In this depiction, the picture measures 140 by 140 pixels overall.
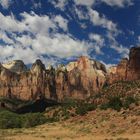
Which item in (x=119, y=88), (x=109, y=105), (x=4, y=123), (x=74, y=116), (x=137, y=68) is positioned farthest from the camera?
(x=137, y=68)

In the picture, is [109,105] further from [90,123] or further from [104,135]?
[104,135]

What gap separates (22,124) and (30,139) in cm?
5389

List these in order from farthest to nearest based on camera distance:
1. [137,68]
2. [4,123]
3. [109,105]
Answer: [137,68], [4,123], [109,105]

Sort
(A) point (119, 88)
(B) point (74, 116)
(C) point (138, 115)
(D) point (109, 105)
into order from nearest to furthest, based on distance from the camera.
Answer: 1. (C) point (138, 115)
2. (D) point (109, 105)
3. (B) point (74, 116)
4. (A) point (119, 88)

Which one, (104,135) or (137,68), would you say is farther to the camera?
(137,68)

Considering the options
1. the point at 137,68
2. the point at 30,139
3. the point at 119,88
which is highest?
the point at 137,68

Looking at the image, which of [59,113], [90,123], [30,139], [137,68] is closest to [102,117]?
[90,123]

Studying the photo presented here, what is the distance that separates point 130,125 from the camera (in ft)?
217

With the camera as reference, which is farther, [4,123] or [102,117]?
[4,123]

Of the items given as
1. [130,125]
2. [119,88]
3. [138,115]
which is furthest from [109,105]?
[119,88]

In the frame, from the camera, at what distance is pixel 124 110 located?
83250 millimetres

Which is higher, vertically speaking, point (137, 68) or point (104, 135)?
point (137, 68)

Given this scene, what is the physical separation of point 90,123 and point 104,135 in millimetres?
18980

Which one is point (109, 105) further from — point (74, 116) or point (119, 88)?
point (119, 88)
